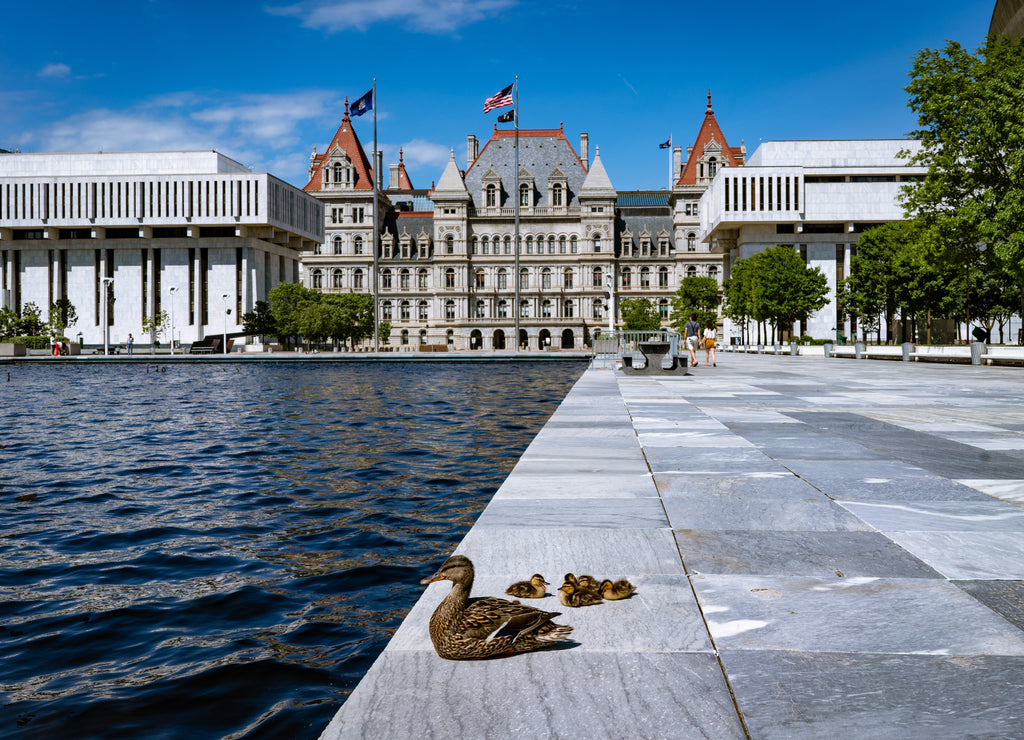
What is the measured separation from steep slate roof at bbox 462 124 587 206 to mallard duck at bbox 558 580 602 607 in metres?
104

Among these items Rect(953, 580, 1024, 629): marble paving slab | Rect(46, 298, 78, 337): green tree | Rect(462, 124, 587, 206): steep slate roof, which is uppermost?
Rect(462, 124, 587, 206): steep slate roof

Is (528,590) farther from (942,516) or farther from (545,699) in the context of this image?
(942,516)

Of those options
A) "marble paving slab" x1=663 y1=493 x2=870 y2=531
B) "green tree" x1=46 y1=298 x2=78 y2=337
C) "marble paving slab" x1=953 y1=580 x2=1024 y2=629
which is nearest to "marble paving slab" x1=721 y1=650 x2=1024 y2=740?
"marble paving slab" x1=953 y1=580 x2=1024 y2=629

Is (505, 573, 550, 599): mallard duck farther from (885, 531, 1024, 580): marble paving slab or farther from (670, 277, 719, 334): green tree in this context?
(670, 277, 719, 334): green tree

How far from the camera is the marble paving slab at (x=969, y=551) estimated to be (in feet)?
13.4

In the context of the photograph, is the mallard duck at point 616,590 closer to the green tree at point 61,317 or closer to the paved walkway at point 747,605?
the paved walkway at point 747,605

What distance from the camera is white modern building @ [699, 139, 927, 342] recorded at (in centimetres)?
8444

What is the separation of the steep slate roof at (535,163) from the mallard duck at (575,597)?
10431cm

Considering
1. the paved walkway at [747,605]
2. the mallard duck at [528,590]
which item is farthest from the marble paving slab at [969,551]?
the mallard duck at [528,590]

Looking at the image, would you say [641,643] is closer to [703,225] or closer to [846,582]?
[846,582]

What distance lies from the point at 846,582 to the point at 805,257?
297 ft

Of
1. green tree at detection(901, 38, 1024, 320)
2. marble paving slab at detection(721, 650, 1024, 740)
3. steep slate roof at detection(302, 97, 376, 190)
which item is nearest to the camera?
marble paving slab at detection(721, 650, 1024, 740)

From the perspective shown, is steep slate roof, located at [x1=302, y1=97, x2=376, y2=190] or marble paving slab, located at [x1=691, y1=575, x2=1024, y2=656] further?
steep slate roof, located at [x1=302, y1=97, x2=376, y2=190]

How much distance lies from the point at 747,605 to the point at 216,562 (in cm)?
454
